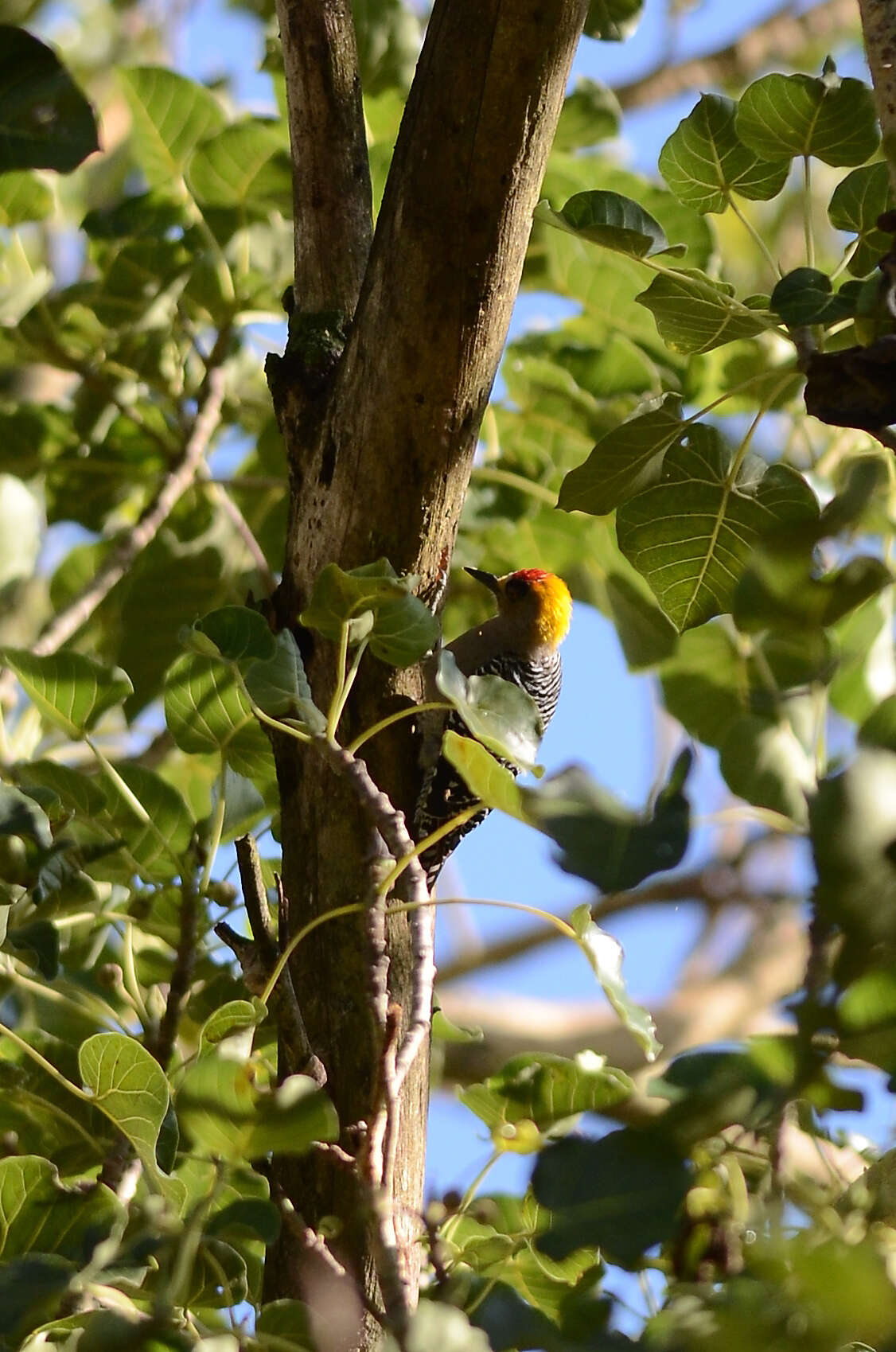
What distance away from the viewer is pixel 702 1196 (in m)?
0.90

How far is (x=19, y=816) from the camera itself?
111cm

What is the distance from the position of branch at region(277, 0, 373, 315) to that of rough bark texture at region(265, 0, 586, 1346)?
0.47 ft

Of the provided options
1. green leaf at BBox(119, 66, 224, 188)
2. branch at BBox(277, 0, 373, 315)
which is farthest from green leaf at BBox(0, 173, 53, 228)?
branch at BBox(277, 0, 373, 315)

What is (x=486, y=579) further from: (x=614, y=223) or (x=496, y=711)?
(x=496, y=711)

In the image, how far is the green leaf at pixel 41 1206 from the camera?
1.11 meters

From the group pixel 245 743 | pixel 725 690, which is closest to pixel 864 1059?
pixel 245 743

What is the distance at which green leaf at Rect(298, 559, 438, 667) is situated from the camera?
3.22 feet

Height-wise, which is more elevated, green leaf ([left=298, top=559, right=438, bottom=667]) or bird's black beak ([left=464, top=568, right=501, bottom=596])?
bird's black beak ([left=464, top=568, right=501, bottom=596])

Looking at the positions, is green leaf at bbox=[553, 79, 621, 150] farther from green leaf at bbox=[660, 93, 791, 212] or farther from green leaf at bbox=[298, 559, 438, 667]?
green leaf at bbox=[298, 559, 438, 667]

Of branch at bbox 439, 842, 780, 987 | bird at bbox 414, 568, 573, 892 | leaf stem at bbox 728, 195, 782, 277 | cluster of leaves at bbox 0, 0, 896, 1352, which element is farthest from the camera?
bird at bbox 414, 568, 573, 892

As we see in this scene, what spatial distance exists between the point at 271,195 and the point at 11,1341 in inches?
62.2

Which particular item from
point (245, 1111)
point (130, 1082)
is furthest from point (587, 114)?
point (245, 1111)

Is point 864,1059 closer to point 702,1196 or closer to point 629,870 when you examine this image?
point 629,870

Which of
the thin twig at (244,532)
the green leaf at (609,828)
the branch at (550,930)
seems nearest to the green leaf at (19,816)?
the green leaf at (609,828)
